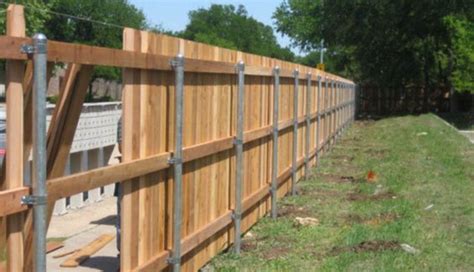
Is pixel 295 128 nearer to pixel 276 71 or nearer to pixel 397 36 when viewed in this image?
pixel 276 71

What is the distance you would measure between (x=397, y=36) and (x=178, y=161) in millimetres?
38928

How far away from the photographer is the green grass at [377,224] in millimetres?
6992

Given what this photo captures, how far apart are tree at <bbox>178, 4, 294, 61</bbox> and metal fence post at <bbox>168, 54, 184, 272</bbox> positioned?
123274 mm

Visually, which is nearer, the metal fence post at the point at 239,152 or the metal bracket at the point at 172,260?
the metal bracket at the point at 172,260

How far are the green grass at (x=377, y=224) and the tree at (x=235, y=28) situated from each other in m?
115

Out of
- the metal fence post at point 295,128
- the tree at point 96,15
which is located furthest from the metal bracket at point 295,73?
the tree at point 96,15

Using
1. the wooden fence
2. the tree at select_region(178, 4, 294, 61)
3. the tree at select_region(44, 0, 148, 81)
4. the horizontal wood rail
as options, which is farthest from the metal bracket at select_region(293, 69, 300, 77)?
the tree at select_region(178, 4, 294, 61)

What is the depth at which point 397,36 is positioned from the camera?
141ft

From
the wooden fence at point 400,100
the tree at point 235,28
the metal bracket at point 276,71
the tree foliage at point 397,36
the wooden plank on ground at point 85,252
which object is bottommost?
the wooden plank on ground at point 85,252

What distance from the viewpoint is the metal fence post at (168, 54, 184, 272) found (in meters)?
5.40

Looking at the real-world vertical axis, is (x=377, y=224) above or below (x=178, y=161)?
below

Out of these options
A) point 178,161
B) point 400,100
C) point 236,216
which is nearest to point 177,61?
point 178,161

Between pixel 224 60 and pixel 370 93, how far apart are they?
42851mm

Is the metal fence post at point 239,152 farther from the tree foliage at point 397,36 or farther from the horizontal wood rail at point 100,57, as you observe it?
the tree foliage at point 397,36
